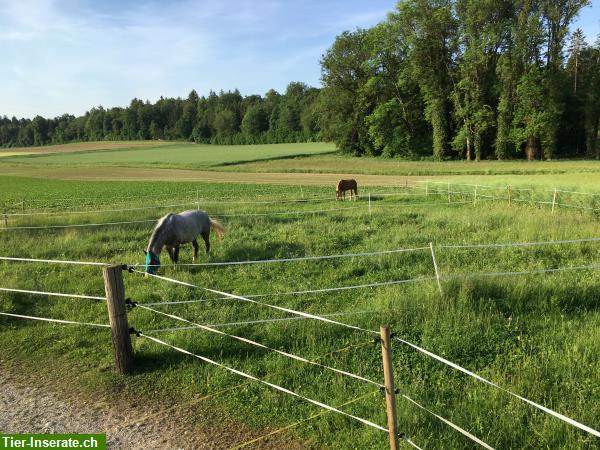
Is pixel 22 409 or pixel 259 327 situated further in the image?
pixel 259 327

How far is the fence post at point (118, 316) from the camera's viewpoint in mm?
4969

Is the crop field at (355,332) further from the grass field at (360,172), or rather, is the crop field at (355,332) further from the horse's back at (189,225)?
the grass field at (360,172)

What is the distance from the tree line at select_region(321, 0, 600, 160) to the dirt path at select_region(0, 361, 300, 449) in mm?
49287

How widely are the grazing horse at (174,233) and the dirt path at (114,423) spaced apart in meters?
3.96

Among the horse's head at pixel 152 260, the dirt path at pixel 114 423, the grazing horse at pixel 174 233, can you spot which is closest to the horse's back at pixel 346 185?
the grazing horse at pixel 174 233

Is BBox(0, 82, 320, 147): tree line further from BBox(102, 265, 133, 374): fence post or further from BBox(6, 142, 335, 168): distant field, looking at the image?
BBox(102, 265, 133, 374): fence post

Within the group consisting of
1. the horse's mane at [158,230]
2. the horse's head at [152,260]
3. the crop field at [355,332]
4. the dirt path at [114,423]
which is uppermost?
the horse's mane at [158,230]

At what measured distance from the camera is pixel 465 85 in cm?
4866

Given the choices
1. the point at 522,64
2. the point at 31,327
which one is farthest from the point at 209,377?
the point at 522,64

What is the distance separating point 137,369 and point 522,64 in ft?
170

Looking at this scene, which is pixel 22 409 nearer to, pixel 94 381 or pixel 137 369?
pixel 94 381

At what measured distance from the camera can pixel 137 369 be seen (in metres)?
5.30

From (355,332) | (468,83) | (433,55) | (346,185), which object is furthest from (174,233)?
(433,55)

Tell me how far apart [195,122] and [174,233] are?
438 ft
